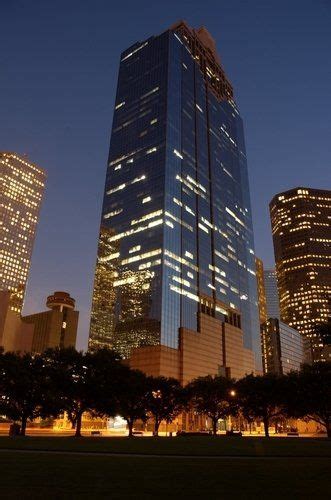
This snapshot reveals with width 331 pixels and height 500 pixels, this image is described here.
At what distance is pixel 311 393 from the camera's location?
91.9m

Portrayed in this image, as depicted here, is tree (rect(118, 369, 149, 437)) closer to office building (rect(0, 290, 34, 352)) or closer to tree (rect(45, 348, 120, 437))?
tree (rect(45, 348, 120, 437))

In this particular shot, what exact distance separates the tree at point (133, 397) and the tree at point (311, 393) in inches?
1290

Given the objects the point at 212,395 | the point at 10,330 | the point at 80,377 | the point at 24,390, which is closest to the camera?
the point at 24,390

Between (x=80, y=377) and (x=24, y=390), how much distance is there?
10373 millimetres

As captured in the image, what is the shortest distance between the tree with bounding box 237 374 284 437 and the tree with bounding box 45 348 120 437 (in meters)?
37.1

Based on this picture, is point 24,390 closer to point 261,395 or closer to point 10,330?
point 261,395

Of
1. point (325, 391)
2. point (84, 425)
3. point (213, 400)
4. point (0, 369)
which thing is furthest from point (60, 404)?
point (84, 425)

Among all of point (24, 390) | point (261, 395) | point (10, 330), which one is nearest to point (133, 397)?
point (24, 390)

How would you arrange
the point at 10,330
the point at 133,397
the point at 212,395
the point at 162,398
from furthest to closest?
1. the point at 10,330
2. the point at 212,395
3. the point at 162,398
4. the point at 133,397

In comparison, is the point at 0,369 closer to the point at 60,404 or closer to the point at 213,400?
the point at 60,404

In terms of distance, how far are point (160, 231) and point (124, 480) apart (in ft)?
574

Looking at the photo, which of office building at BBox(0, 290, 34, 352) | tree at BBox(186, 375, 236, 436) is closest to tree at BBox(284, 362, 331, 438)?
tree at BBox(186, 375, 236, 436)

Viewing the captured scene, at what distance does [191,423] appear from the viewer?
572 ft

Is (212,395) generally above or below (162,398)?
above
